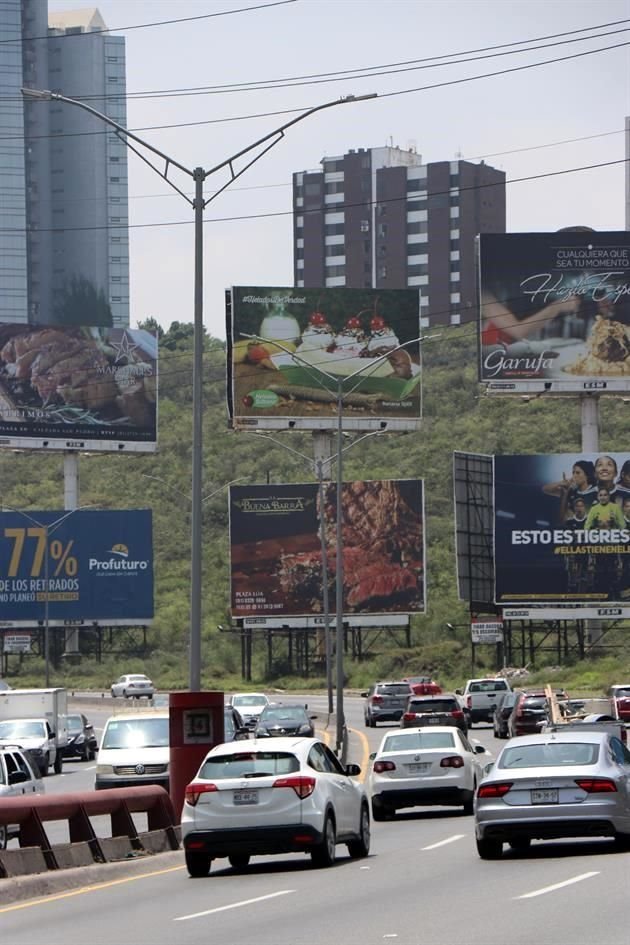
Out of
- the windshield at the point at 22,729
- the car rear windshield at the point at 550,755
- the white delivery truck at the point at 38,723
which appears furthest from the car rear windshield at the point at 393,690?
the car rear windshield at the point at 550,755

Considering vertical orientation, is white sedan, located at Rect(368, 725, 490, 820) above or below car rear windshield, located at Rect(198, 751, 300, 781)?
below

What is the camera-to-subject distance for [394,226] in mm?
175750

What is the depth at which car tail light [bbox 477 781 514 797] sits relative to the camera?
2016 cm

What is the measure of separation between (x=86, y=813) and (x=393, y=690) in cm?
4268

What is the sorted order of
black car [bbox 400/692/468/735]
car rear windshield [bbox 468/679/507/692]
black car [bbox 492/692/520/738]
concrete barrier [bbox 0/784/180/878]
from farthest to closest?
car rear windshield [bbox 468/679/507/692] → black car [bbox 492/692/520/738] → black car [bbox 400/692/468/735] → concrete barrier [bbox 0/784/180/878]

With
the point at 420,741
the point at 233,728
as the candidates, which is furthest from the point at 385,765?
the point at 233,728

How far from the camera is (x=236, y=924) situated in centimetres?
1539

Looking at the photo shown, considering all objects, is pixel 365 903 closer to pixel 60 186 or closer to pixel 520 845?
pixel 520 845

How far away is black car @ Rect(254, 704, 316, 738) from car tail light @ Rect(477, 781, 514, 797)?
2857 cm

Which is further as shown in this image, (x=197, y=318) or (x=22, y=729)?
(x=22, y=729)

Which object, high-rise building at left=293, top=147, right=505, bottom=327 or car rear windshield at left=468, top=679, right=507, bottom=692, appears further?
high-rise building at left=293, top=147, right=505, bottom=327

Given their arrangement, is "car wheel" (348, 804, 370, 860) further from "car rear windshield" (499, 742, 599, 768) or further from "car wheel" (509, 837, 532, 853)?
"car rear windshield" (499, 742, 599, 768)

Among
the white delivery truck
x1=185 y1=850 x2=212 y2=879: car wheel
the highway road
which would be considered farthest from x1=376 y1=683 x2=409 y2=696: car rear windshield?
x1=185 y1=850 x2=212 y2=879: car wheel

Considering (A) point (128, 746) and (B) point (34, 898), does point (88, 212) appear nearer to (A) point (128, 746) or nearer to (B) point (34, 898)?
(A) point (128, 746)
